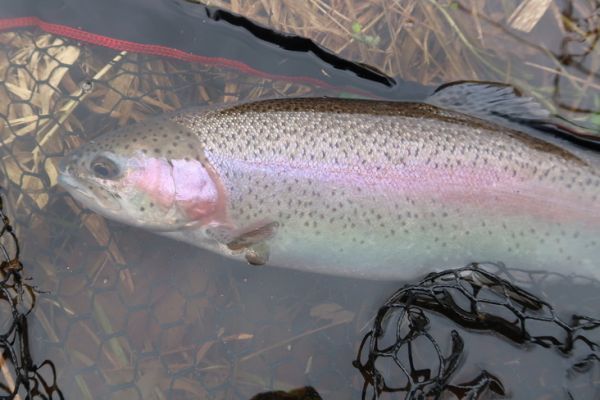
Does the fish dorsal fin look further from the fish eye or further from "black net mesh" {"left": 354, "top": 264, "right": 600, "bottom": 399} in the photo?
the fish eye

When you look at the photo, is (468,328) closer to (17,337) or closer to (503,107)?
(503,107)

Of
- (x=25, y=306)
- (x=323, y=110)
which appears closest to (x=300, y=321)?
(x=323, y=110)

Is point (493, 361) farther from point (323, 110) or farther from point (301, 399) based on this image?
point (323, 110)

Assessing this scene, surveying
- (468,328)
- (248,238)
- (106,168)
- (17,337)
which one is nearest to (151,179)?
(106,168)

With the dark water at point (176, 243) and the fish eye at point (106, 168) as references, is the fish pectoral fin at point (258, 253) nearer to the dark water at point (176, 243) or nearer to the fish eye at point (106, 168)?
the dark water at point (176, 243)

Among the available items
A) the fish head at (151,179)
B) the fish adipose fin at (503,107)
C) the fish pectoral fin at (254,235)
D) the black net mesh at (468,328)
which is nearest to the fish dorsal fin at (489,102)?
the fish adipose fin at (503,107)

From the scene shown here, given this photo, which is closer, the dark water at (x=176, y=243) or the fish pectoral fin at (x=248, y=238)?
the fish pectoral fin at (x=248, y=238)

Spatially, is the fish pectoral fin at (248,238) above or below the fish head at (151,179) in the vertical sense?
below
